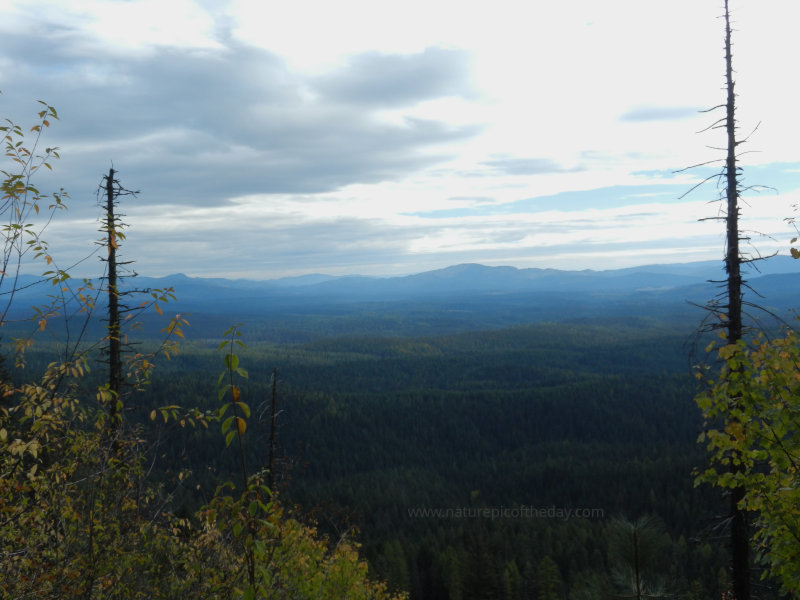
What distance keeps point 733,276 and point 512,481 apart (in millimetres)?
92893

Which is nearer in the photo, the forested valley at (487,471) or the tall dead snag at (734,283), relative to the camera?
the tall dead snag at (734,283)

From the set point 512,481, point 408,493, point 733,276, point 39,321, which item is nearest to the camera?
point 39,321

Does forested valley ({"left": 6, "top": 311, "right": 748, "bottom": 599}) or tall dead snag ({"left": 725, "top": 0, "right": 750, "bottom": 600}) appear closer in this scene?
tall dead snag ({"left": 725, "top": 0, "right": 750, "bottom": 600})

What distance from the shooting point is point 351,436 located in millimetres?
124750

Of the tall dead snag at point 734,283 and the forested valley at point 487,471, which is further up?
the tall dead snag at point 734,283

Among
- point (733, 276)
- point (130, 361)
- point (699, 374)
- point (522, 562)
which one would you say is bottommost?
point (522, 562)

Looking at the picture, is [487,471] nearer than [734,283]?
No

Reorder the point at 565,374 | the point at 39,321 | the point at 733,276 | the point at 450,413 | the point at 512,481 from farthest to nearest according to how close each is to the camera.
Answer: the point at 565,374 → the point at 450,413 → the point at 512,481 → the point at 733,276 → the point at 39,321

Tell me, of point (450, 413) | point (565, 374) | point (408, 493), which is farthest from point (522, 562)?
point (565, 374)

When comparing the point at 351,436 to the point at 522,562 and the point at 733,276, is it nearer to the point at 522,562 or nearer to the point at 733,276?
the point at 522,562

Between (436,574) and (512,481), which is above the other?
(436,574)

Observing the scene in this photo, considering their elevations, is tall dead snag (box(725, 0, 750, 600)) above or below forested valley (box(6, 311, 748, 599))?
above

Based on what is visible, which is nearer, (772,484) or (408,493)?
(772,484)

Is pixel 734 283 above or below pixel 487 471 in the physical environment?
above
